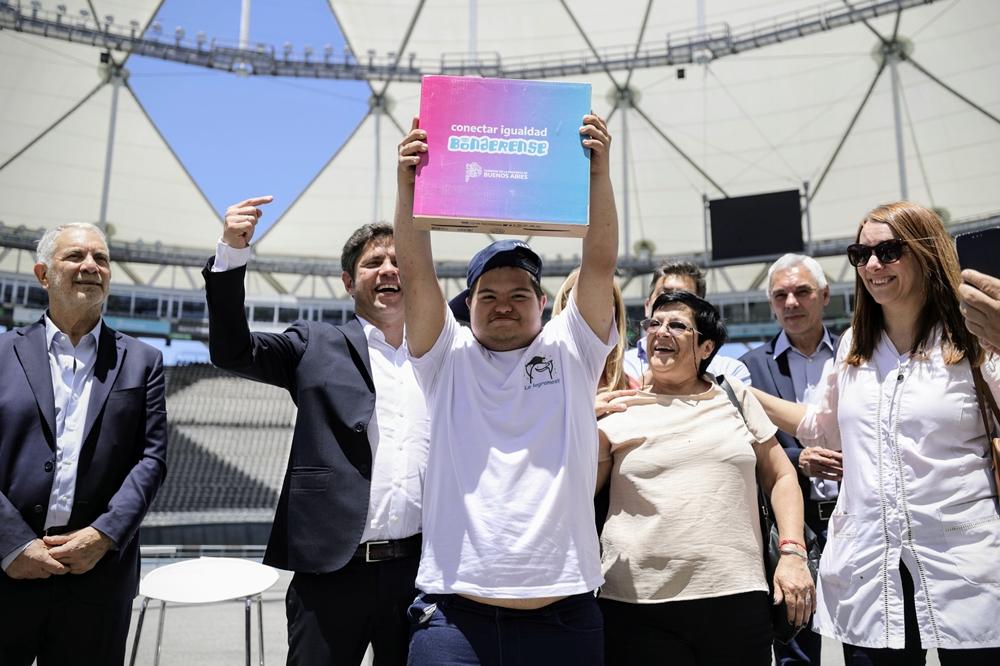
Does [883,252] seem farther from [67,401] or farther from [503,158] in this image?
[67,401]

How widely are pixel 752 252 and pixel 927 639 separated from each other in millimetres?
22527

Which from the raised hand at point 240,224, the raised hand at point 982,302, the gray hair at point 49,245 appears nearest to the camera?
the raised hand at point 982,302

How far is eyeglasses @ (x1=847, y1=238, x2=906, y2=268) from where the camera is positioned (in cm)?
267

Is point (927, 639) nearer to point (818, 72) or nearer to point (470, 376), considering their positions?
point (470, 376)

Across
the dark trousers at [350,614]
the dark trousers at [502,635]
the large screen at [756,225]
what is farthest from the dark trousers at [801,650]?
the large screen at [756,225]

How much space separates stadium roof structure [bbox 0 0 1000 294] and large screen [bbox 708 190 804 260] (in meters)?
6.71

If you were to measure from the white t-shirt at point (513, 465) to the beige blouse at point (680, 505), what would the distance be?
0.32m

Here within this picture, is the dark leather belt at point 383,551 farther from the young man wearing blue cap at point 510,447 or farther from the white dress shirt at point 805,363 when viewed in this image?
the white dress shirt at point 805,363

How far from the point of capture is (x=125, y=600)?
317 cm

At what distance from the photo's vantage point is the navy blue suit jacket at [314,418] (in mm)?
2801

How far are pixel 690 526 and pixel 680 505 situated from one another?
0.26 feet

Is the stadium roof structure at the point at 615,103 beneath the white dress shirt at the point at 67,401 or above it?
above

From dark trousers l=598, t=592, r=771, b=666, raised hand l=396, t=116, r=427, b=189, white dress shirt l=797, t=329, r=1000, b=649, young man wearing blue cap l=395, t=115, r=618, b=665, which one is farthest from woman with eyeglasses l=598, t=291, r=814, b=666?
raised hand l=396, t=116, r=427, b=189

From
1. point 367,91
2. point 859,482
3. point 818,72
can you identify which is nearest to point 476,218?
point 859,482
